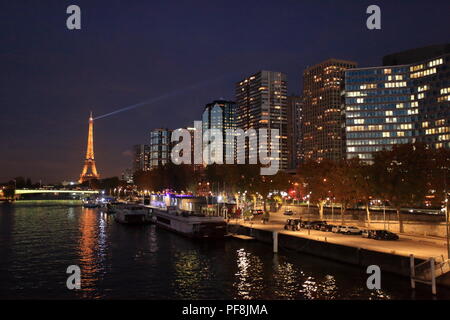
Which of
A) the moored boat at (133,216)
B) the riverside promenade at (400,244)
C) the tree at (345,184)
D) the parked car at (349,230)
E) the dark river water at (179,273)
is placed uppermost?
the tree at (345,184)

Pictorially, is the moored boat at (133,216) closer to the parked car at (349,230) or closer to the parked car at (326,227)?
the parked car at (326,227)

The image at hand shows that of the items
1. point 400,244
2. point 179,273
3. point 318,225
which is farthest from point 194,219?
A: point 400,244

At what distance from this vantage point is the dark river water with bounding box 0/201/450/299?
1548 inches

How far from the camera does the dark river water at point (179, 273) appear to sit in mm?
39312

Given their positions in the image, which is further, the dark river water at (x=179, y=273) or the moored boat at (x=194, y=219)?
the moored boat at (x=194, y=219)

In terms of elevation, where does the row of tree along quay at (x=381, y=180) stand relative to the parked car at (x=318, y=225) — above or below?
above

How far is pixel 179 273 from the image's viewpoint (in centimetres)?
4847

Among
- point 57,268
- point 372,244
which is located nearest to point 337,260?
point 372,244

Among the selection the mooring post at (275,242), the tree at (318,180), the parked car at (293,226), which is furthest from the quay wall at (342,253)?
the tree at (318,180)

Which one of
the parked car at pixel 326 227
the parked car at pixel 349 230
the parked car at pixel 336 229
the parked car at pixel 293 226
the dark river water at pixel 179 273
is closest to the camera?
the dark river water at pixel 179 273

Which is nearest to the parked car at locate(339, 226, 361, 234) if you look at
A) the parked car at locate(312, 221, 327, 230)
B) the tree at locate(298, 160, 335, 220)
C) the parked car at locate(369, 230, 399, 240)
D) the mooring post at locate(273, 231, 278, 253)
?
the parked car at locate(369, 230, 399, 240)
